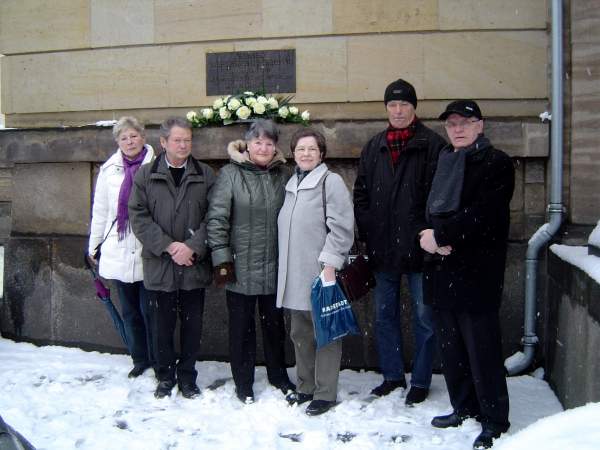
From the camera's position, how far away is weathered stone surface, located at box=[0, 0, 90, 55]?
6.46 metres

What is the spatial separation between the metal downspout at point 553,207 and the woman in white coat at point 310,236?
1691mm

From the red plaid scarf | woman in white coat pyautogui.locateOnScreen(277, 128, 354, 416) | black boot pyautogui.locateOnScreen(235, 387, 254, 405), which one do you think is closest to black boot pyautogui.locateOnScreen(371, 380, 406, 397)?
woman in white coat pyautogui.locateOnScreen(277, 128, 354, 416)

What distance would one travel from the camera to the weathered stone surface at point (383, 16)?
18.8ft

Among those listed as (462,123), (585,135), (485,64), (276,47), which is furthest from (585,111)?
(276,47)

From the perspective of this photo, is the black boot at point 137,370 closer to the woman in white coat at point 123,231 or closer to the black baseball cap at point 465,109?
the woman in white coat at point 123,231

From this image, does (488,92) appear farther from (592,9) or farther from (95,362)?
(95,362)

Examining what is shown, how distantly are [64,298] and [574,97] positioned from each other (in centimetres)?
482

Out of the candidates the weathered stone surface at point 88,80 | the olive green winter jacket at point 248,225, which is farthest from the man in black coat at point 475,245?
the weathered stone surface at point 88,80

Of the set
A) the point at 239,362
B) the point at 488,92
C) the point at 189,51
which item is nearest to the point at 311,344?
the point at 239,362

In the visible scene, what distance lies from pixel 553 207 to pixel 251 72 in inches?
112

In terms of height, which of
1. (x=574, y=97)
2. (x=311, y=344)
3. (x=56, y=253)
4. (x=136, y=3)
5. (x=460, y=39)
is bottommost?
(x=311, y=344)

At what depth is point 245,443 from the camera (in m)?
4.07

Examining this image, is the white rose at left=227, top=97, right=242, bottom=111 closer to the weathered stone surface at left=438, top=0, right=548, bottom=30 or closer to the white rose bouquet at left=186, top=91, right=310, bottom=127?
the white rose bouquet at left=186, top=91, right=310, bottom=127

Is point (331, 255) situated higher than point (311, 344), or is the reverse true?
point (331, 255)
